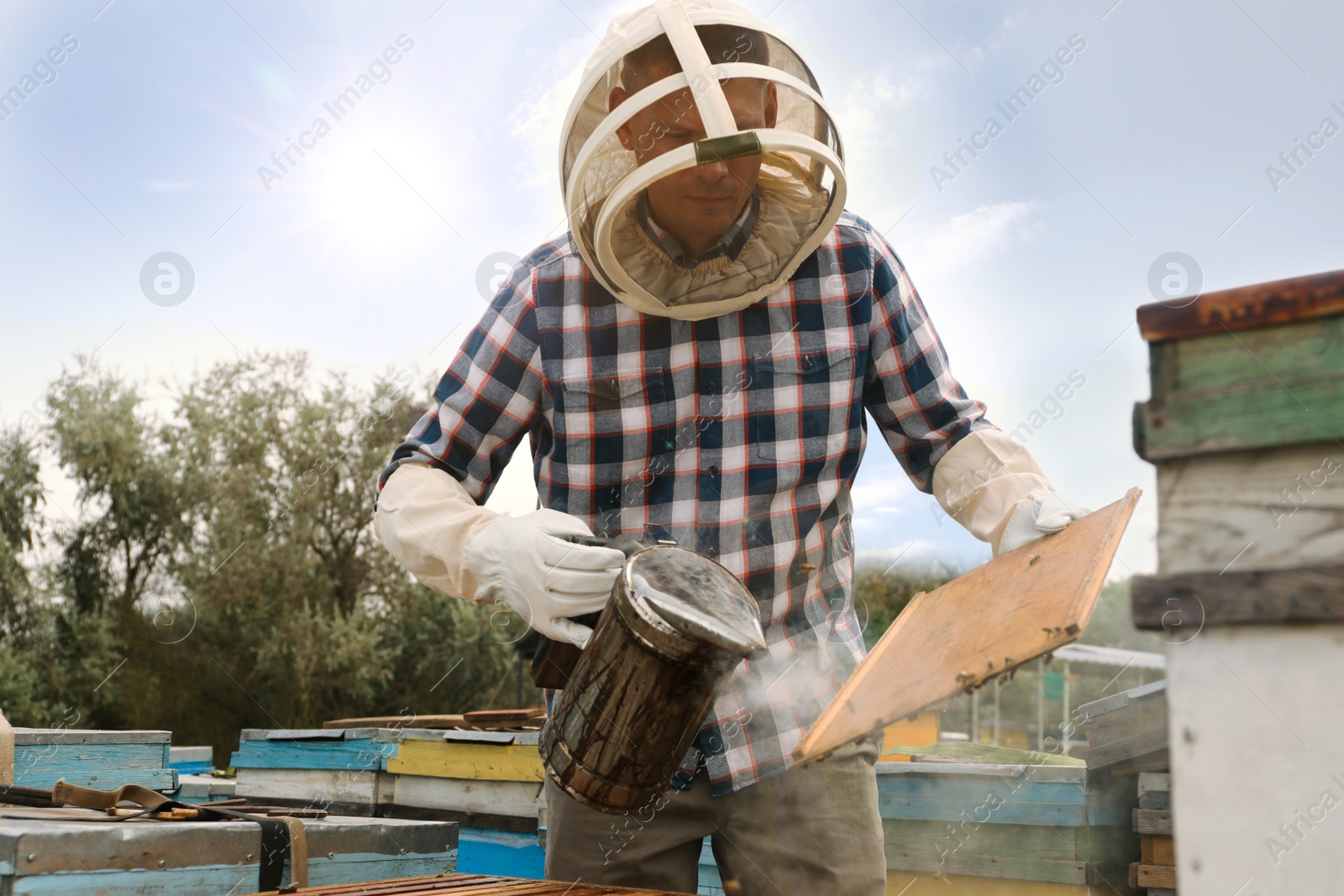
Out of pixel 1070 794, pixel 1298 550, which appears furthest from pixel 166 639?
pixel 1298 550

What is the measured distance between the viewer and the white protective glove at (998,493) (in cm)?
201

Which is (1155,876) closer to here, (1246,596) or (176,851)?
(1246,596)

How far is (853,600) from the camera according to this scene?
7.64 ft

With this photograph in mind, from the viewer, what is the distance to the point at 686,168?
2.04 metres

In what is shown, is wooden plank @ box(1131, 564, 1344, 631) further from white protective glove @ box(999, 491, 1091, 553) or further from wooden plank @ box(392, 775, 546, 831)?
wooden plank @ box(392, 775, 546, 831)

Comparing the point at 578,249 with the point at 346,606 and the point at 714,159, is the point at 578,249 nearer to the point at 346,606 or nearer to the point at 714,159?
the point at 714,159

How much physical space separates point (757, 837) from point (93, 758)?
275 cm

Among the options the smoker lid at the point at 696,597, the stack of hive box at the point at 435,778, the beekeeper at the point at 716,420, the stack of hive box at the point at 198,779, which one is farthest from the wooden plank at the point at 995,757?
the stack of hive box at the point at 198,779

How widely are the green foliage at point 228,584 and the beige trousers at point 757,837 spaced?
11.2 m

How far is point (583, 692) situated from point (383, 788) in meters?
3.43

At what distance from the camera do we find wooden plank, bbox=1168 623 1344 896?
1.18 meters

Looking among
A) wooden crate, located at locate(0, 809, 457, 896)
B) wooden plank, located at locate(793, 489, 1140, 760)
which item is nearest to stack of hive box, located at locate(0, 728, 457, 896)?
wooden crate, located at locate(0, 809, 457, 896)

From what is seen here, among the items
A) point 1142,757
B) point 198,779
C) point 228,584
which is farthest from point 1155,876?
point 228,584

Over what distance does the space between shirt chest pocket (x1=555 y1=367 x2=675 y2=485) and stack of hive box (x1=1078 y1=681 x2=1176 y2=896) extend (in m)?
2.78
